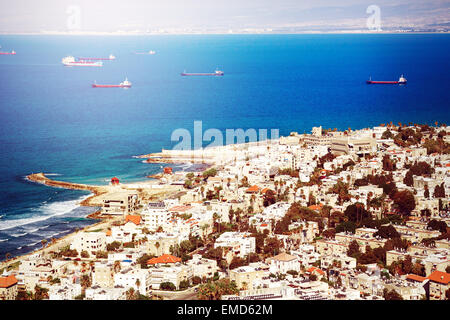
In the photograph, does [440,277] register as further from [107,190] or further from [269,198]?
[107,190]

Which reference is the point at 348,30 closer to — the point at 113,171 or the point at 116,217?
the point at 113,171

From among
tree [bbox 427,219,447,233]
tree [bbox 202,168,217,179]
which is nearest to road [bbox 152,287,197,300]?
tree [bbox 427,219,447,233]

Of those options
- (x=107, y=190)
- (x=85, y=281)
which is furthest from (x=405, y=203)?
(x=107, y=190)

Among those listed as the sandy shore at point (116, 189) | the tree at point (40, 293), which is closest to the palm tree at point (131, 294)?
the tree at point (40, 293)

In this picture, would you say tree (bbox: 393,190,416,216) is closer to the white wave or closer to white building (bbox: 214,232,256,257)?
white building (bbox: 214,232,256,257)
